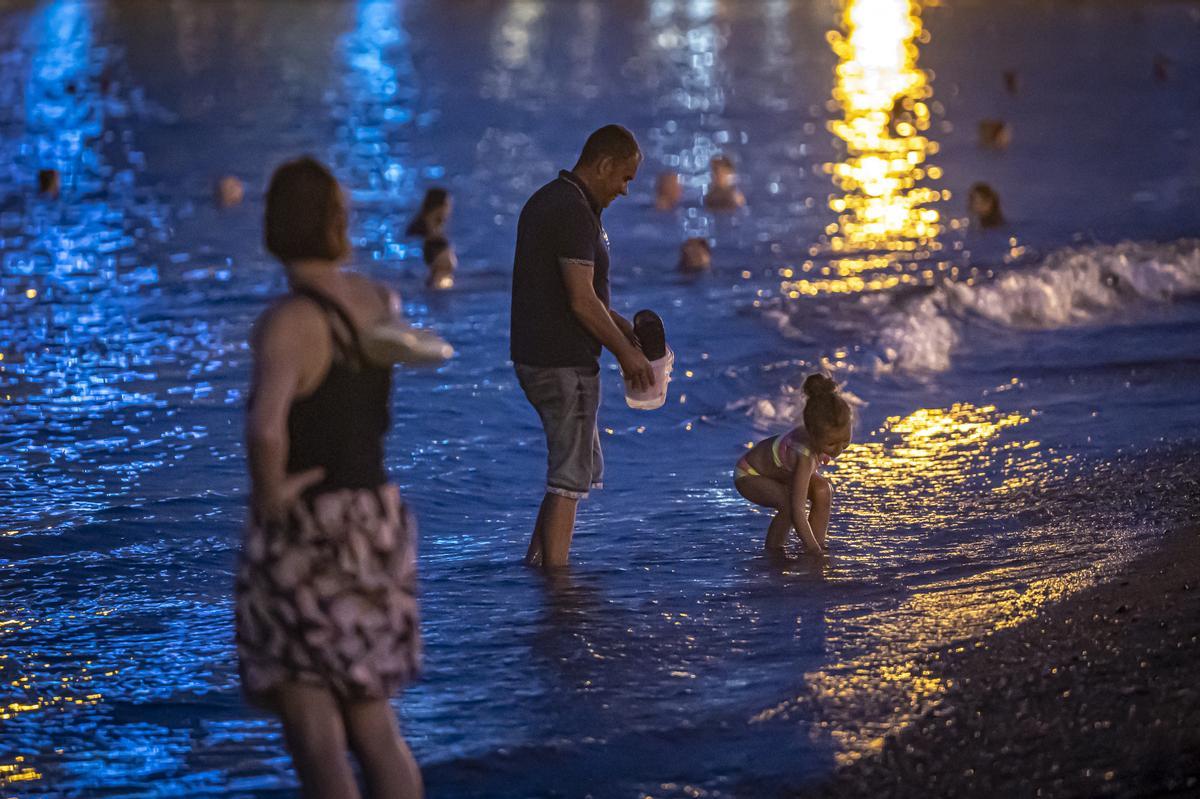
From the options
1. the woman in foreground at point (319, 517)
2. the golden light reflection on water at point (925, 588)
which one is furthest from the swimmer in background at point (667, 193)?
the woman in foreground at point (319, 517)

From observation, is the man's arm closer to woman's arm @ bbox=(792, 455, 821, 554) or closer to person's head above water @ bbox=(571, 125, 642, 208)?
person's head above water @ bbox=(571, 125, 642, 208)

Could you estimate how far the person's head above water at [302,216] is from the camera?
3771 millimetres

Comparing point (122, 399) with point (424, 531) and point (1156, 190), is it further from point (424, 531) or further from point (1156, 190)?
point (1156, 190)

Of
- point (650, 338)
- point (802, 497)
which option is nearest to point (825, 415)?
point (802, 497)

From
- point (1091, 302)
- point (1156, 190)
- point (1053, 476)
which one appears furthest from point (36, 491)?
point (1156, 190)

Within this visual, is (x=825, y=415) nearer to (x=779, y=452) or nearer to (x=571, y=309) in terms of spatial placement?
(x=779, y=452)

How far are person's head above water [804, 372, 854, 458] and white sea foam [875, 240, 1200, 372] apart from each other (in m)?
4.89

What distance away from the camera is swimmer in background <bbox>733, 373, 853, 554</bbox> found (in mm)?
6672

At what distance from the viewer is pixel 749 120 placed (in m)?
28.7

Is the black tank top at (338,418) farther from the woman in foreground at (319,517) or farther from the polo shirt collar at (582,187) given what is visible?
the polo shirt collar at (582,187)

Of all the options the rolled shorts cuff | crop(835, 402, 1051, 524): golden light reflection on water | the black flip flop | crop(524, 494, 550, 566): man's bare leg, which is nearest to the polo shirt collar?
the black flip flop

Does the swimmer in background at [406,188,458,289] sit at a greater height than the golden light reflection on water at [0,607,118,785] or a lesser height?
greater

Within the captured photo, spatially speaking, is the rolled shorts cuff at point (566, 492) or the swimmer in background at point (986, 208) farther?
the swimmer in background at point (986, 208)

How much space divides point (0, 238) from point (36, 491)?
32.1 feet
